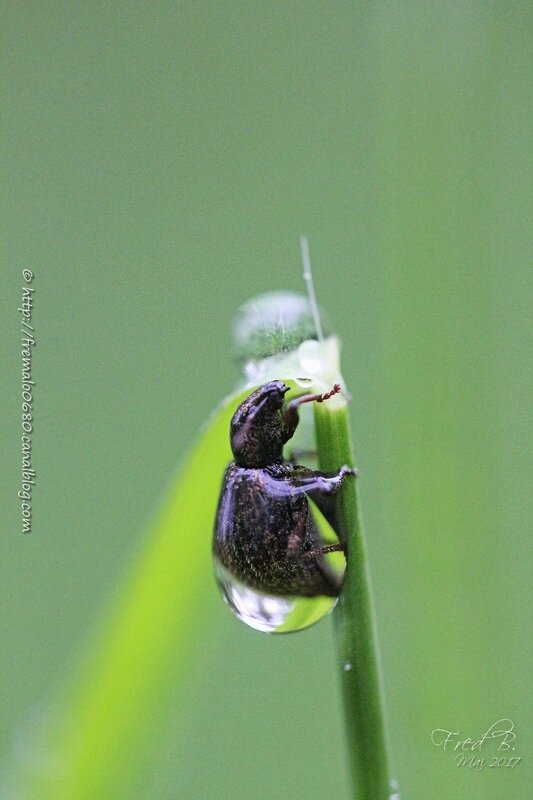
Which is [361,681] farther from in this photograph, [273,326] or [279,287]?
[279,287]

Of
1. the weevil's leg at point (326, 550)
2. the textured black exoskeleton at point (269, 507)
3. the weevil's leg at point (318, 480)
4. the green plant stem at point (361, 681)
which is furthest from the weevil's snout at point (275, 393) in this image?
the green plant stem at point (361, 681)

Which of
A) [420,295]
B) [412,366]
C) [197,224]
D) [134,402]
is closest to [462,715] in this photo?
[412,366]

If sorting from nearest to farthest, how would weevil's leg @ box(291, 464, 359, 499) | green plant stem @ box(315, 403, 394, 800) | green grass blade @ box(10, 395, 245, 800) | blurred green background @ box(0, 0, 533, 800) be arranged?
green plant stem @ box(315, 403, 394, 800), weevil's leg @ box(291, 464, 359, 499), green grass blade @ box(10, 395, 245, 800), blurred green background @ box(0, 0, 533, 800)

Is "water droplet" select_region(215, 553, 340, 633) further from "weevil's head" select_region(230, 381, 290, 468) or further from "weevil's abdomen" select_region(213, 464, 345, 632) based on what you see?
"weevil's head" select_region(230, 381, 290, 468)

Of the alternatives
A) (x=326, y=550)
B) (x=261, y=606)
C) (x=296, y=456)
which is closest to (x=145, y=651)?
(x=261, y=606)

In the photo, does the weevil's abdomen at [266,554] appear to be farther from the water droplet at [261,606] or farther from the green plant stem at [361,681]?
the green plant stem at [361,681]

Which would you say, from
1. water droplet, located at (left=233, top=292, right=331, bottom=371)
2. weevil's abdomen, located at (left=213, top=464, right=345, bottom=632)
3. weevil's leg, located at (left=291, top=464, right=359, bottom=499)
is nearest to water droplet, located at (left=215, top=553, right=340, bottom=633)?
weevil's abdomen, located at (left=213, top=464, right=345, bottom=632)
